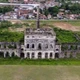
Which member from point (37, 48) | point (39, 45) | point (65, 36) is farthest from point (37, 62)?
point (65, 36)

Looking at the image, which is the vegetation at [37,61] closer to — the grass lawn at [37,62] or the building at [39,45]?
the grass lawn at [37,62]

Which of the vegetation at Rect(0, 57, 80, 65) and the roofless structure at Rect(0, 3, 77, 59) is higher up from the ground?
the roofless structure at Rect(0, 3, 77, 59)

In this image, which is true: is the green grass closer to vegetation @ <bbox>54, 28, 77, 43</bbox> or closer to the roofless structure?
the roofless structure

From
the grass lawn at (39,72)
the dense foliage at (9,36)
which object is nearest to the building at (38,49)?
the grass lawn at (39,72)

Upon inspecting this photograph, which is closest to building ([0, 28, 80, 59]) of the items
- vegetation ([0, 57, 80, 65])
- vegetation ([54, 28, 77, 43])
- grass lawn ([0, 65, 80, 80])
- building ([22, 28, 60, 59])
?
building ([22, 28, 60, 59])

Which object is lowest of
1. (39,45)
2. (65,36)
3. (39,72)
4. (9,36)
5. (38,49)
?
(65,36)

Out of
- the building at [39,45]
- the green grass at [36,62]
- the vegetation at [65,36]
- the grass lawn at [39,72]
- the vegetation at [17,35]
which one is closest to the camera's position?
the grass lawn at [39,72]

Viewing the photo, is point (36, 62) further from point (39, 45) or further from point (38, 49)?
point (39, 45)

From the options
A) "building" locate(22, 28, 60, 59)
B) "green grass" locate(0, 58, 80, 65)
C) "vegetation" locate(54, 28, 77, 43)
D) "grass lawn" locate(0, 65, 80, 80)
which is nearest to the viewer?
"grass lawn" locate(0, 65, 80, 80)
